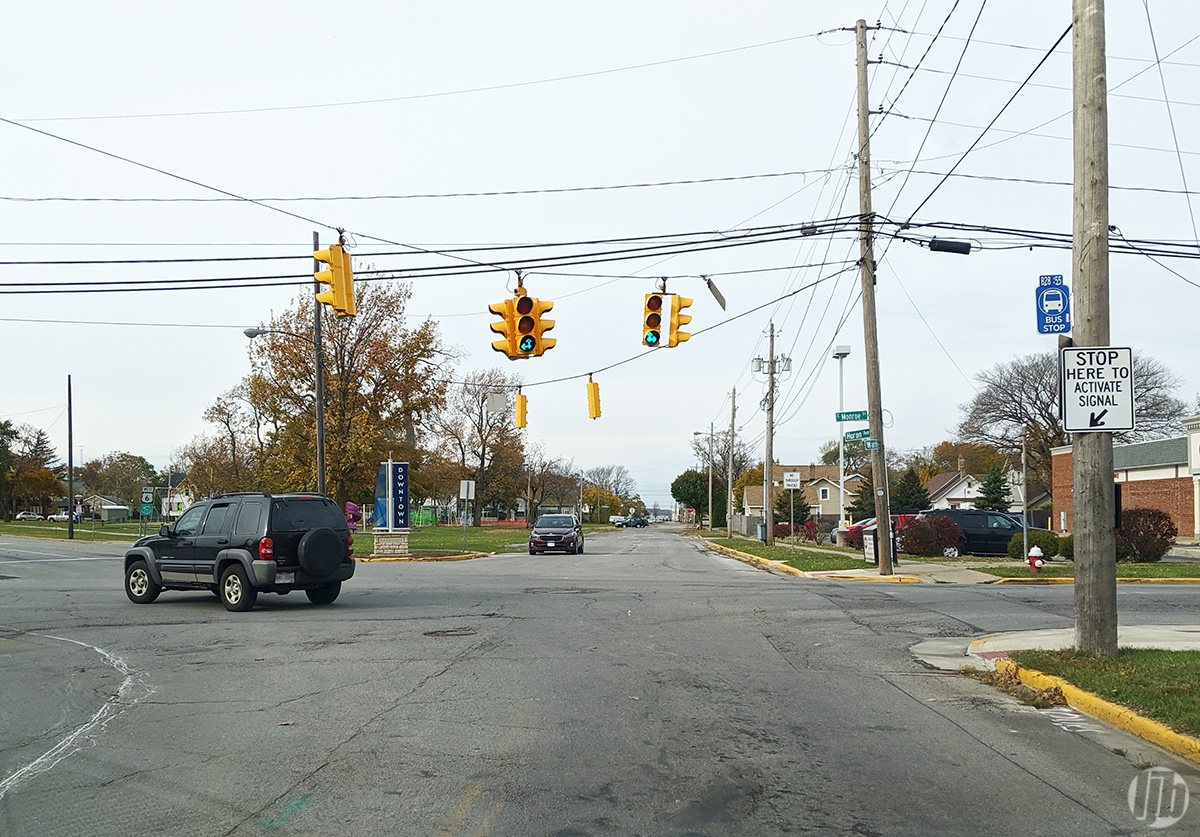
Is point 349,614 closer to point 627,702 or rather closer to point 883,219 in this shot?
point 627,702

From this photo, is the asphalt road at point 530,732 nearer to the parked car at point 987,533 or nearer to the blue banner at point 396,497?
the parked car at point 987,533

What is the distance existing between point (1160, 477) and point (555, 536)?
→ 107ft

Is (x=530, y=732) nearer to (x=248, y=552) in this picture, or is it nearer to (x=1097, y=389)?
(x=1097, y=389)

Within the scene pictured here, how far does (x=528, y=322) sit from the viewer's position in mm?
18141

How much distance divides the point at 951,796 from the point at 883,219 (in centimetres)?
1819

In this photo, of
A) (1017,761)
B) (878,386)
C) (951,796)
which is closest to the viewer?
(951,796)

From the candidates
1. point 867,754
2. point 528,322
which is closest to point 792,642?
point 867,754

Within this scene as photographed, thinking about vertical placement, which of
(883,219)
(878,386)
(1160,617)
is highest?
(883,219)

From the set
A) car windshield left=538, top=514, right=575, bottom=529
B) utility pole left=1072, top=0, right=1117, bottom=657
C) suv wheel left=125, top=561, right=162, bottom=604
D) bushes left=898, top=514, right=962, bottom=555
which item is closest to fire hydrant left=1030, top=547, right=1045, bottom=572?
bushes left=898, top=514, right=962, bottom=555

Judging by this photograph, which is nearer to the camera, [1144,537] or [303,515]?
[303,515]

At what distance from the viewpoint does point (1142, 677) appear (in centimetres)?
852

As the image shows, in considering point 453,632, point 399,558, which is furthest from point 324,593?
point 399,558

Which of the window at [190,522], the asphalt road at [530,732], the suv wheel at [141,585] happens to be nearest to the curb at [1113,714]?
the asphalt road at [530,732]

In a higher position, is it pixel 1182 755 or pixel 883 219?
pixel 883 219
